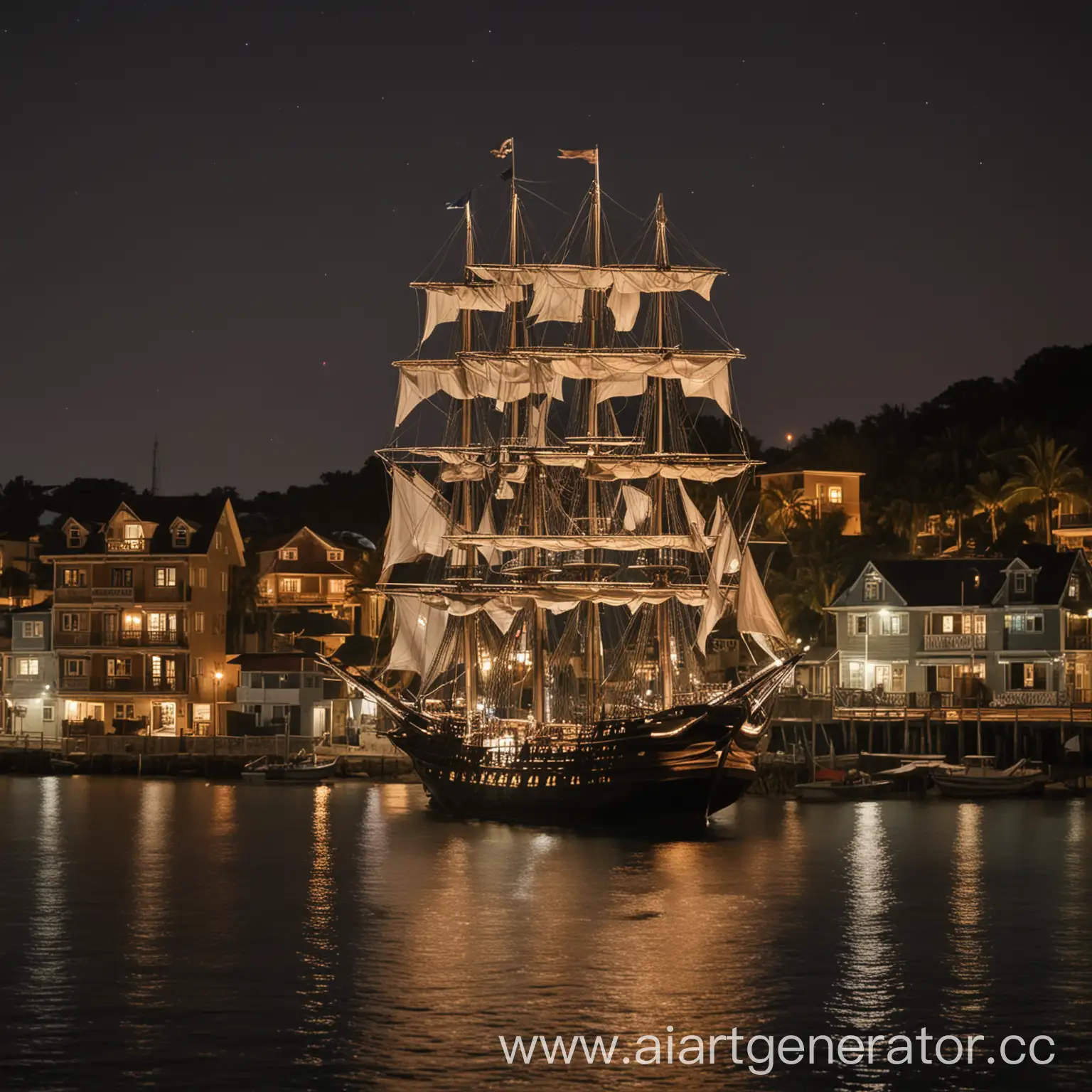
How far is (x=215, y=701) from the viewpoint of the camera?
352 feet

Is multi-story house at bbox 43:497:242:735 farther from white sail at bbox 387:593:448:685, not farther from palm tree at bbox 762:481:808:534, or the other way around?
palm tree at bbox 762:481:808:534

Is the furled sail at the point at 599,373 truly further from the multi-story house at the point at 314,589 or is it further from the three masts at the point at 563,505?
the multi-story house at the point at 314,589

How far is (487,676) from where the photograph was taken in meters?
85.9

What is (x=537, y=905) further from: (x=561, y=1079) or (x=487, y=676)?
(x=487, y=676)

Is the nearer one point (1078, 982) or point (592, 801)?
point (1078, 982)

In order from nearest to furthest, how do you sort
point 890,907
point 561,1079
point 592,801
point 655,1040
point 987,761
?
point 561,1079
point 655,1040
point 890,907
point 592,801
point 987,761

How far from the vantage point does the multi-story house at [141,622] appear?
105562 millimetres

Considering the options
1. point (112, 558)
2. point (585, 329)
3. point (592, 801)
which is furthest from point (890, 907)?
point (112, 558)

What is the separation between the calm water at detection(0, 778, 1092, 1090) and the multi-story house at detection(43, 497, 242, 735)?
34.3 metres

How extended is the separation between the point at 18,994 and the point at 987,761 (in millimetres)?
54857

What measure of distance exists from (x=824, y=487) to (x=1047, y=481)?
22.9 meters

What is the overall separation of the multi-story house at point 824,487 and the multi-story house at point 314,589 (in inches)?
1187

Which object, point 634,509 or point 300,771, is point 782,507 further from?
point 300,771

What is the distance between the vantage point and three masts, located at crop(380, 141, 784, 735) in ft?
255
